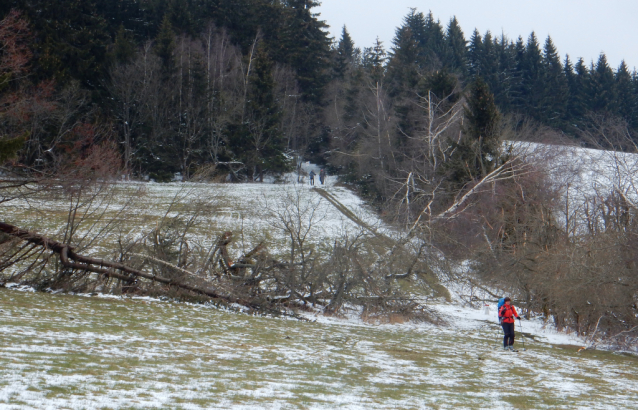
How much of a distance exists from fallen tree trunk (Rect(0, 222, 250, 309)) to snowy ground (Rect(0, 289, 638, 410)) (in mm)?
992

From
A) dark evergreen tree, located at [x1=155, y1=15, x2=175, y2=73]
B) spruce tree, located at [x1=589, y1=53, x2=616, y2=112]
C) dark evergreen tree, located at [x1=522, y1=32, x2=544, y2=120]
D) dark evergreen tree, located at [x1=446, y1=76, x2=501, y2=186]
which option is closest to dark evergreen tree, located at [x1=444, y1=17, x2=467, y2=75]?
dark evergreen tree, located at [x1=522, y1=32, x2=544, y2=120]

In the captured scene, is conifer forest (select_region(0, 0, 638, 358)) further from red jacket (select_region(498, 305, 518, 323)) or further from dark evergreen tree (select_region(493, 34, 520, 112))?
red jacket (select_region(498, 305, 518, 323))

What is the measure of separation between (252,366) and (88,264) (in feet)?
30.1

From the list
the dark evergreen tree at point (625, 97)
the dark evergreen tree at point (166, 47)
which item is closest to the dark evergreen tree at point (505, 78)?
the dark evergreen tree at point (625, 97)

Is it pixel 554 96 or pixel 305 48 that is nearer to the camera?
pixel 305 48

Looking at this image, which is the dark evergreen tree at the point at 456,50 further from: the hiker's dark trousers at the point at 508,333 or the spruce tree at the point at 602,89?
the hiker's dark trousers at the point at 508,333

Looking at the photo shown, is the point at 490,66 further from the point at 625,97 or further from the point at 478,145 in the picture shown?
the point at 478,145

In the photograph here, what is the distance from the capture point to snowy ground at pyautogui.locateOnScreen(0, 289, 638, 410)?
6.16 metres

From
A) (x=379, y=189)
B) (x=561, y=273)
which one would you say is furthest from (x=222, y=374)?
(x=379, y=189)

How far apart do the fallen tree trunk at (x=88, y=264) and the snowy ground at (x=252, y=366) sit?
0.99 m

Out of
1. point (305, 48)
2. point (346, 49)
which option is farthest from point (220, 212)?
point (346, 49)

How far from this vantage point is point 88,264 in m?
15.7

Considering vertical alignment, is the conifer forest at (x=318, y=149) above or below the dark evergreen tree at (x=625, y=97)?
below

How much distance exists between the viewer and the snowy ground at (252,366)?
20.2ft
